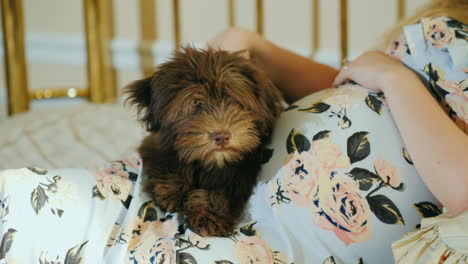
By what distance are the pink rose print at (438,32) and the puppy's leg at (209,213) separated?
2.09 feet

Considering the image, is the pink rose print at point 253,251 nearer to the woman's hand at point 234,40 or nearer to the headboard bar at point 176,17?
the woman's hand at point 234,40

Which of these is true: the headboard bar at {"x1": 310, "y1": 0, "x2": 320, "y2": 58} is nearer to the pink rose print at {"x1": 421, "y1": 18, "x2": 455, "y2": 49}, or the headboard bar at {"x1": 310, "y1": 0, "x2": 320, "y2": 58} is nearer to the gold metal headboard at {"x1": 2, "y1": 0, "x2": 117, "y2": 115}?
the gold metal headboard at {"x1": 2, "y1": 0, "x2": 117, "y2": 115}

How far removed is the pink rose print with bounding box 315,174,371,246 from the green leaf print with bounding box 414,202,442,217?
0.38ft

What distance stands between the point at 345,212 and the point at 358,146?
0.15 meters

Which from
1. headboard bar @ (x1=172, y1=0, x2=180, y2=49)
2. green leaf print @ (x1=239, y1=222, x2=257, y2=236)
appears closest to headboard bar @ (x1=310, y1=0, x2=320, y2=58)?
headboard bar @ (x1=172, y1=0, x2=180, y2=49)

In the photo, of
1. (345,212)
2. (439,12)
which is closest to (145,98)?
(345,212)

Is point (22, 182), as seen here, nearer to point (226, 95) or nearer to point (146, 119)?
point (146, 119)

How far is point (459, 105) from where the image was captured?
1.22 m

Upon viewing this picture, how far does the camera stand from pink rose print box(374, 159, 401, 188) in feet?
3.81

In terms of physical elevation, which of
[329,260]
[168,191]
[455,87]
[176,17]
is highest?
[176,17]

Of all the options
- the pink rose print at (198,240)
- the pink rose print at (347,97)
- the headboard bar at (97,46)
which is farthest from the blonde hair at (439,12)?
the headboard bar at (97,46)

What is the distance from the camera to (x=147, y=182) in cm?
127

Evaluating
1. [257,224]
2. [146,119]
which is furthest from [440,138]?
[146,119]

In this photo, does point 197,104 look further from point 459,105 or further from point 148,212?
point 459,105
